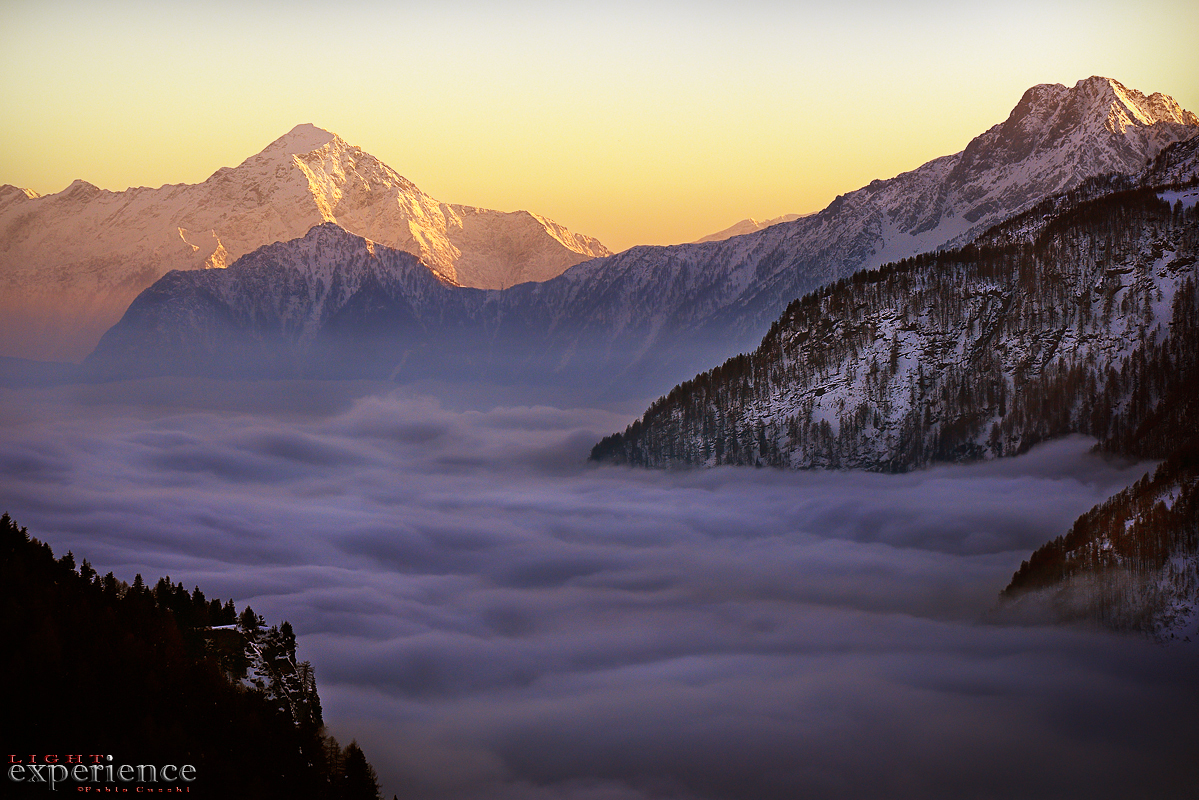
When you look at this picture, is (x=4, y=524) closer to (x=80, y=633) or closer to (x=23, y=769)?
(x=80, y=633)

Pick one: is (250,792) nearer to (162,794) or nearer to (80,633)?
(162,794)

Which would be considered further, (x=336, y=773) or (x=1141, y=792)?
(x=1141, y=792)

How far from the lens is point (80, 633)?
138000mm

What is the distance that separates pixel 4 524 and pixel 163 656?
71.8 m

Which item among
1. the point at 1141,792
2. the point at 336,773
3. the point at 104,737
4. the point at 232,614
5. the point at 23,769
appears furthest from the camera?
the point at 1141,792

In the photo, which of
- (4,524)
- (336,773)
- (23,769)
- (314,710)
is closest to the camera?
(23,769)

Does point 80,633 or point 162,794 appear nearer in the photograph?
point 162,794

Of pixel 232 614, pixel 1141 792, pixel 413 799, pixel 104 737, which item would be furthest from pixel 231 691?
pixel 1141 792

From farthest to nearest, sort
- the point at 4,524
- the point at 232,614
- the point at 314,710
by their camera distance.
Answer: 1. the point at 4,524
2. the point at 232,614
3. the point at 314,710

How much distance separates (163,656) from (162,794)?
91.6 ft

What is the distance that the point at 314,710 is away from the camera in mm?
151875

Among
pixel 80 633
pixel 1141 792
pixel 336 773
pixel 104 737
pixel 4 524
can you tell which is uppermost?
pixel 4 524

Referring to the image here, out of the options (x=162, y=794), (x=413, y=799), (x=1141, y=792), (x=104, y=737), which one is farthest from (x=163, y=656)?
(x=1141, y=792)

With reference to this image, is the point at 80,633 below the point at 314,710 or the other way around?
the other way around
